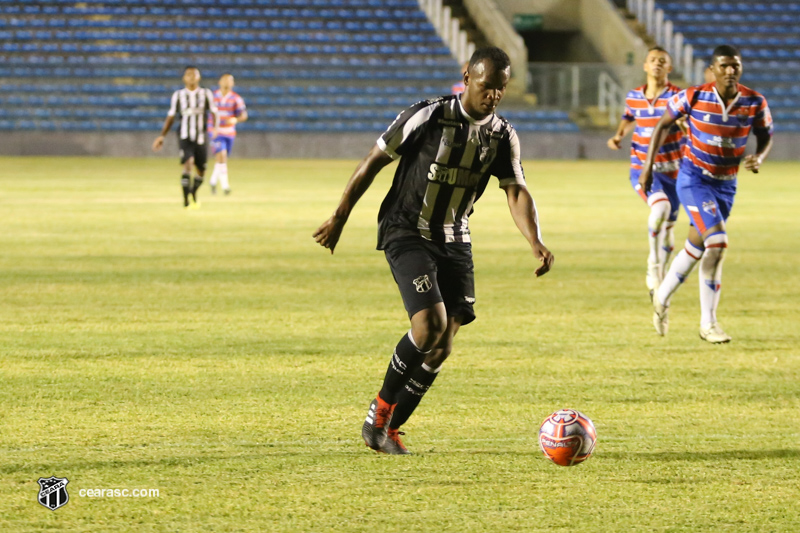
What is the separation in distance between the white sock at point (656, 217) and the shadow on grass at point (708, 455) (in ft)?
17.6

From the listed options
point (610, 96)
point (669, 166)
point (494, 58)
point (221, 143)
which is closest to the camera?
point (494, 58)

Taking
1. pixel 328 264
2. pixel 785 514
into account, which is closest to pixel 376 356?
pixel 785 514

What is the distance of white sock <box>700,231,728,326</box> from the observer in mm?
8922

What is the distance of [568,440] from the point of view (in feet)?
17.5

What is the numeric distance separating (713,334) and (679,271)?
729 millimetres

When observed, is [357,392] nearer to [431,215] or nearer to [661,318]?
[431,215]

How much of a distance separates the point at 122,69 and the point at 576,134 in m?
14.2

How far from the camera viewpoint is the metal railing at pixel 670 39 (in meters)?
39.6

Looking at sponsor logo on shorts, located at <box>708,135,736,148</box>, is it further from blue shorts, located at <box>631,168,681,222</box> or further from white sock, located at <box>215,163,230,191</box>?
white sock, located at <box>215,163,230,191</box>

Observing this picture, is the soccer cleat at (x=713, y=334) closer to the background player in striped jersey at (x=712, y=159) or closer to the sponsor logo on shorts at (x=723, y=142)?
the background player in striped jersey at (x=712, y=159)

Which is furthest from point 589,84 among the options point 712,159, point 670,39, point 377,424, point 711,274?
point 377,424

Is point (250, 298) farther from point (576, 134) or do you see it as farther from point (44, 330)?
point (576, 134)

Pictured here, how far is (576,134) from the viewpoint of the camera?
37.9 meters

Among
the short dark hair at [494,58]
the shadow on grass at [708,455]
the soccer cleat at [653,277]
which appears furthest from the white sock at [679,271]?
the short dark hair at [494,58]
